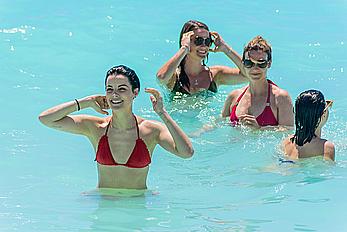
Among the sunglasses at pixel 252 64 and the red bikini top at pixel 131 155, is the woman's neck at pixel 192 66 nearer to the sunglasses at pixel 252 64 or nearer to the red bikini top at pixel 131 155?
the sunglasses at pixel 252 64

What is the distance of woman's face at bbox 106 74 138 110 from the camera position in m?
6.17

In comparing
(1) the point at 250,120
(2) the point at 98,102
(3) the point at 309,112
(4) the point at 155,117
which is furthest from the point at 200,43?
(2) the point at 98,102

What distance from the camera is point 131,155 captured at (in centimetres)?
631

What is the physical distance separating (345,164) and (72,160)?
8.01 ft

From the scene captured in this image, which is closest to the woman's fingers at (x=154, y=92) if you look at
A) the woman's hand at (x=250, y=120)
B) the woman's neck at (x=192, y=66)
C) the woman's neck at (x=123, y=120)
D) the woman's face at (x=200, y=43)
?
the woman's neck at (x=123, y=120)

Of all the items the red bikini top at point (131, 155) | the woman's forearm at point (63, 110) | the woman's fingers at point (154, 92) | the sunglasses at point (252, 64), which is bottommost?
the red bikini top at point (131, 155)

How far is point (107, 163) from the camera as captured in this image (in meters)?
6.30

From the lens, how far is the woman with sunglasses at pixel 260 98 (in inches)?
307

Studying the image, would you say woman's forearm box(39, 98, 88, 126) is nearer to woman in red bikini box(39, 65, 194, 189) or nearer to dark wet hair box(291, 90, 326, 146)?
woman in red bikini box(39, 65, 194, 189)

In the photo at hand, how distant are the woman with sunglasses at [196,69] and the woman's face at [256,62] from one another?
64cm

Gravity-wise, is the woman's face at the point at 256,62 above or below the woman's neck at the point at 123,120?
above

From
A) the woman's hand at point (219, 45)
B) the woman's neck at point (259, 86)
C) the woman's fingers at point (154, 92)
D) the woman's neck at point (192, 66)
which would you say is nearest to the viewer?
the woman's fingers at point (154, 92)

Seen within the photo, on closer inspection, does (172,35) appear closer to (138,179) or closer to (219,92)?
(219,92)

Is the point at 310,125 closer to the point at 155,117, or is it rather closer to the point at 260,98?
the point at 260,98
